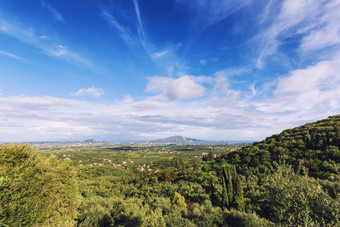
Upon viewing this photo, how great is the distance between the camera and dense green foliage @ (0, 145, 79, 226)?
12.2 metres

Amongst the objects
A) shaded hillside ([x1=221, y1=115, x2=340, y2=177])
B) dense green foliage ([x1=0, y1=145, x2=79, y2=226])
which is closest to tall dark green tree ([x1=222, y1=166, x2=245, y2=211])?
shaded hillside ([x1=221, y1=115, x2=340, y2=177])

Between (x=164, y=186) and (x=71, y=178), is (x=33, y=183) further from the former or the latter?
(x=164, y=186)

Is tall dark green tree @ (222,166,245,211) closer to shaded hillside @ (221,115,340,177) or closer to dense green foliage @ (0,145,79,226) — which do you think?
shaded hillside @ (221,115,340,177)

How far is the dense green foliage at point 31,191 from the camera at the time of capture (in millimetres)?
12227

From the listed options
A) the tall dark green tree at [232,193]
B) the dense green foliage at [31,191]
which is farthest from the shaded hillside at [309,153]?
the dense green foliage at [31,191]

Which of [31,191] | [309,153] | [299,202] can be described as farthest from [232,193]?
[31,191]

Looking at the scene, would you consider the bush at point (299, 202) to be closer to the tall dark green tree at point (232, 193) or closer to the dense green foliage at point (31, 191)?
the tall dark green tree at point (232, 193)

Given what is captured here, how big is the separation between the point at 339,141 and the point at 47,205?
75047mm

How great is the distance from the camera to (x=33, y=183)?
49.7ft

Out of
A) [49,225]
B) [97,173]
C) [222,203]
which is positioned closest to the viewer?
[49,225]

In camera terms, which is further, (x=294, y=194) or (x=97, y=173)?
(x=97, y=173)

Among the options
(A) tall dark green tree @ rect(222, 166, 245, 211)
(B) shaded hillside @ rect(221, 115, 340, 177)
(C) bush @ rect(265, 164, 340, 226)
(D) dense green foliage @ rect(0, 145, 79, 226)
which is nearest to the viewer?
(C) bush @ rect(265, 164, 340, 226)

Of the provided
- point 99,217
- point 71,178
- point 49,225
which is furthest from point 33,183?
point 99,217

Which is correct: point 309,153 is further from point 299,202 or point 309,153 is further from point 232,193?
point 299,202
